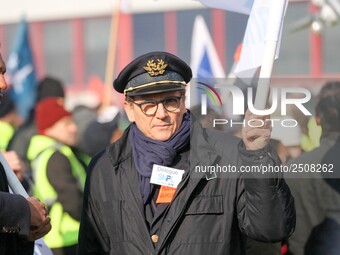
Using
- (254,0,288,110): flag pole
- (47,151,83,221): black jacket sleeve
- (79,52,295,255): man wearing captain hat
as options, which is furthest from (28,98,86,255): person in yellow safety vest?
(254,0,288,110): flag pole

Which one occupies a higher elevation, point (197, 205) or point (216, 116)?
point (216, 116)

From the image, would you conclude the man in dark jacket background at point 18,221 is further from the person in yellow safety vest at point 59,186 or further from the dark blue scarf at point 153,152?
the person in yellow safety vest at point 59,186

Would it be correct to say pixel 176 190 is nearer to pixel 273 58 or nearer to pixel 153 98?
pixel 153 98

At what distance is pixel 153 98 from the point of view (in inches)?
179

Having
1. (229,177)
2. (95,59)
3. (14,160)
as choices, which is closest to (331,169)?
(229,177)

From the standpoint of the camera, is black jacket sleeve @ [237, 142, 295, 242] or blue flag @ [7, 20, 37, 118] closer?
black jacket sleeve @ [237, 142, 295, 242]

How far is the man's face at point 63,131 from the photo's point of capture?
7.59 meters

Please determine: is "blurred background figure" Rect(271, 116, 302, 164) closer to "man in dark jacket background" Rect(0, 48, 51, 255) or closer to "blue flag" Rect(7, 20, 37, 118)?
"man in dark jacket background" Rect(0, 48, 51, 255)

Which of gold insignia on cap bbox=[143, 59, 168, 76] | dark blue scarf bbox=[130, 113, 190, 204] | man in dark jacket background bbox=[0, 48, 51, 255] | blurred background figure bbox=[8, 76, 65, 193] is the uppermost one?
gold insignia on cap bbox=[143, 59, 168, 76]

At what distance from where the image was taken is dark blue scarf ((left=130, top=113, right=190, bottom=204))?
446cm

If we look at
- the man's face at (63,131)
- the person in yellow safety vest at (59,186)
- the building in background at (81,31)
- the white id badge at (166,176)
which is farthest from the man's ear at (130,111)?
the building in background at (81,31)

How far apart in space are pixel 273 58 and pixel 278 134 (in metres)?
0.39

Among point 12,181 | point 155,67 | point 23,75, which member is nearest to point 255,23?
point 155,67

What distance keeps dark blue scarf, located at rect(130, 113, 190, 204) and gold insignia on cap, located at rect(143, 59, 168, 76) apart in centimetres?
26
